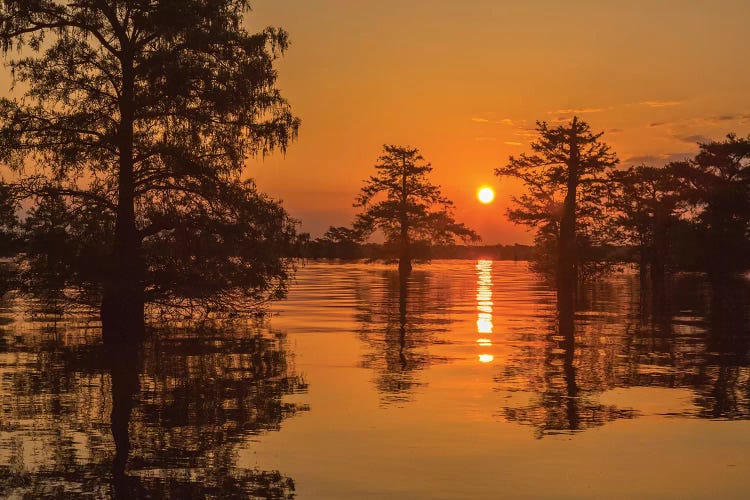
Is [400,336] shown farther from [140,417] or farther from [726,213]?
[726,213]

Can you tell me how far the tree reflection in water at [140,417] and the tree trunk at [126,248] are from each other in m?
1.31

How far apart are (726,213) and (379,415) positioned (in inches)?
2224

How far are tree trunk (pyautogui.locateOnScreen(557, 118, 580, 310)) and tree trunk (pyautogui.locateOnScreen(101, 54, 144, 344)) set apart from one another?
118 feet

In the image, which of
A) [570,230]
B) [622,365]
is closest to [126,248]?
[622,365]

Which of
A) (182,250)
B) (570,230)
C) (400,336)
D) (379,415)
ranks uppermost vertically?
(570,230)

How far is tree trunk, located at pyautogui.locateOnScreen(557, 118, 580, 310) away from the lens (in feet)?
185

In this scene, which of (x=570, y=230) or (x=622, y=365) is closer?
(x=622, y=365)

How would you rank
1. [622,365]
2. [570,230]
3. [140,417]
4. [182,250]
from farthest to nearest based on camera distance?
1. [570,230]
2. [182,250]
3. [622,365]
4. [140,417]

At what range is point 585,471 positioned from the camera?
959 cm

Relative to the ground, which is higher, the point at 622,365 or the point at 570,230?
the point at 570,230

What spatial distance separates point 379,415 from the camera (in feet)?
41.9

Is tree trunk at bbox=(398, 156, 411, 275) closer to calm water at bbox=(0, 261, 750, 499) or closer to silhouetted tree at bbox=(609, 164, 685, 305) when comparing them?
silhouetted tree at bbox=(609, 164, 685, 305)

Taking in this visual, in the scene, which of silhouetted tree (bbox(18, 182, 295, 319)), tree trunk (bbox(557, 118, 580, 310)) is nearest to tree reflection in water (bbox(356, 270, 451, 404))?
silhouetted tree (bbox(18, 182, 295, 319))

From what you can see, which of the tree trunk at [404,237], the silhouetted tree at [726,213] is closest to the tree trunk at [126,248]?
the silhouetted tree at [726,213]
